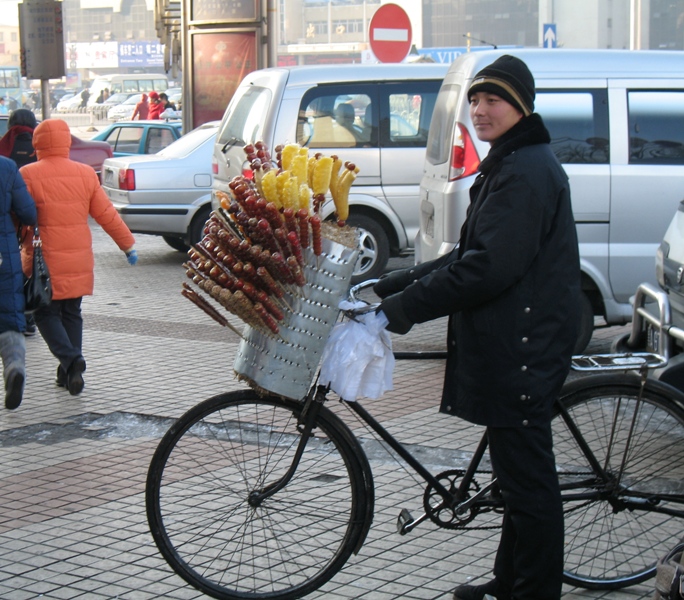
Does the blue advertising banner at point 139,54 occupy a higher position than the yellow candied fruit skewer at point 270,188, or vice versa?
the blue advertising banner at point 139,54

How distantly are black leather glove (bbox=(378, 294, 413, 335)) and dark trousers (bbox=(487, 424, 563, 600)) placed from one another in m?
0.42

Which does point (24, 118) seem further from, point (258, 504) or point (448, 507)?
point (448, 507)

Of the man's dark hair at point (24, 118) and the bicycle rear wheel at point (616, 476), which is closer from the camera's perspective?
the bicycle rear wheel at point (616, 476)

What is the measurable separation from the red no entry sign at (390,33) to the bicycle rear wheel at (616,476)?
10937 mm

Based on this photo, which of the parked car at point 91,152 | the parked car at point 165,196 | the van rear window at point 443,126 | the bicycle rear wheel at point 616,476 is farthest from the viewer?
the parked car at point 91,152

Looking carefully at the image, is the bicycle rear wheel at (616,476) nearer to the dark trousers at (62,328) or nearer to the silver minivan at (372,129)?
the dark trousers at (62,328)

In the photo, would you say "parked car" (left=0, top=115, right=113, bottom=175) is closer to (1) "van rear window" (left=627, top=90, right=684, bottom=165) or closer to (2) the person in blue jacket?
(2) the person in blue jacket

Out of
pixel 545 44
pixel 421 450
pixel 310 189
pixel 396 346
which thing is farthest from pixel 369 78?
pixel 545 44

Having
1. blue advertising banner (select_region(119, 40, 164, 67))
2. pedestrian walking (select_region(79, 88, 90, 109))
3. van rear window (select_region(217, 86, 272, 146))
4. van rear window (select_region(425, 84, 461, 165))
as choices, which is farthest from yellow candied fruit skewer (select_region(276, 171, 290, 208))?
blue advertising banner (select_region(119, 40, 164, 67))

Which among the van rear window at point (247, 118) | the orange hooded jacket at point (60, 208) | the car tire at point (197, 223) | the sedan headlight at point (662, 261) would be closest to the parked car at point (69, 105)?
the car tire at point (197, 223)

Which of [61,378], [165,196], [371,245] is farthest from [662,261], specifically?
[165,196]

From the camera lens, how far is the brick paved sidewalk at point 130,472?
12.7ft

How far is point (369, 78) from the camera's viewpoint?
1013 cm

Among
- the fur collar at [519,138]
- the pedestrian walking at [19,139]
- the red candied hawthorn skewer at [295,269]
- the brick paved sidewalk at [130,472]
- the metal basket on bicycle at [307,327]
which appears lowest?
the brick paved sidewalk at [130,472]
